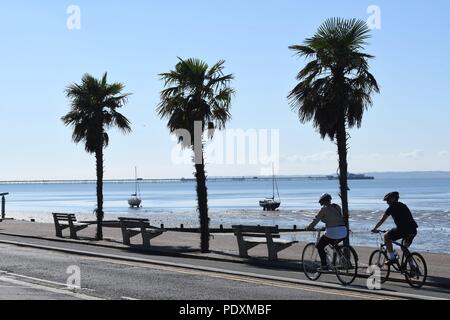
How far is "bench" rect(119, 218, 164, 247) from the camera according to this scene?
22.5 meters

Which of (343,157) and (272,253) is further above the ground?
(343,157)

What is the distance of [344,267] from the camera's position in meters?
13.7

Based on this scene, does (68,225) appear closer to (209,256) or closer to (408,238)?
(209,256)

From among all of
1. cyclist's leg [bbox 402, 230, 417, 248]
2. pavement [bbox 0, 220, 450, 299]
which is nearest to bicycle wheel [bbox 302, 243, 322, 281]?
pavement [bbox 0, 220, 450, 299]

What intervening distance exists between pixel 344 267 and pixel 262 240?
17.6 feet

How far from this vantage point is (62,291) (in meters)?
12.5

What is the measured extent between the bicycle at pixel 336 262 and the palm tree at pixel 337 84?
3.30 m

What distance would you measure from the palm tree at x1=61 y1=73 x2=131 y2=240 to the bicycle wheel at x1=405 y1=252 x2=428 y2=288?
15.4 metres

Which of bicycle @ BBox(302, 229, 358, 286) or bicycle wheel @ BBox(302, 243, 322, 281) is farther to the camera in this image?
bicycle wheel @ BBox(302, 243, 322, 281)
